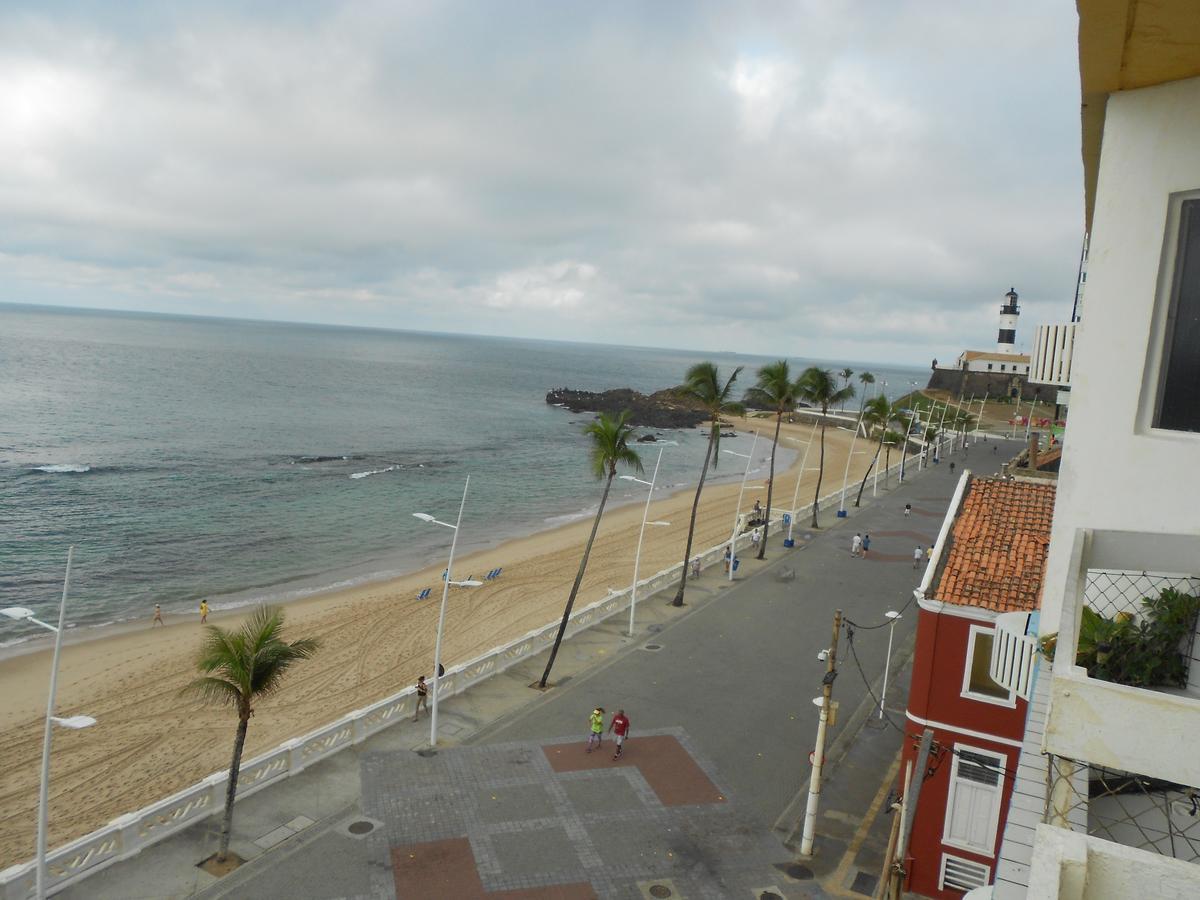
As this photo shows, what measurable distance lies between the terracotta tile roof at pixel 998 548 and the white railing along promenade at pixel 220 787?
41.4 feet

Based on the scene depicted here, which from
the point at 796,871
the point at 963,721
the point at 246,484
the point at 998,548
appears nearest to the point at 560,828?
the point at 796,871

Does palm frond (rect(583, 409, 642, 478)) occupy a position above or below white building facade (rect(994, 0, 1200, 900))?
below

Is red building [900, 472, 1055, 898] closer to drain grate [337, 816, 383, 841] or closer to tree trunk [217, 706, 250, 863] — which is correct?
drain grate [337, 816, 383, 841]

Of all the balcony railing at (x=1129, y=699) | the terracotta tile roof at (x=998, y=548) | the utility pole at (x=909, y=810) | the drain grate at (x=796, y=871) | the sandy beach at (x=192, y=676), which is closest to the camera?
the balcony railing at (x=1129, y=699)

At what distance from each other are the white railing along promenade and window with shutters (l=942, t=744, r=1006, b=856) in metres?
12.1

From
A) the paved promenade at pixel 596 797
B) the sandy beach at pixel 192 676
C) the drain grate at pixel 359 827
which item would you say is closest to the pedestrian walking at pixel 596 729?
the paved promenade at pixel 596 797

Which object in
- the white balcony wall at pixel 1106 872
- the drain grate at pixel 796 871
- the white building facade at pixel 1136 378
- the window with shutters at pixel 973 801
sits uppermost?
the white building facade at pixel 1136 378

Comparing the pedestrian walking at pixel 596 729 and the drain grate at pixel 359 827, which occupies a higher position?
the pedestrian walking at pixel 596 729

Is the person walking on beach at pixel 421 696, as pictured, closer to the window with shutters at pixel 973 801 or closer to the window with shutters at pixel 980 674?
the window with shutters at pixel 973 801

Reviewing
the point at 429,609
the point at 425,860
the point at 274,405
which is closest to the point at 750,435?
the point at 274,405

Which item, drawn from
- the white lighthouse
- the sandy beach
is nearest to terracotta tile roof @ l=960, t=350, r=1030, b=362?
the white lighthouse

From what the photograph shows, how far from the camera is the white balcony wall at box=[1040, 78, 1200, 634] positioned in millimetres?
4789

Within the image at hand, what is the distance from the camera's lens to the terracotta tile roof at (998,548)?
14008mm

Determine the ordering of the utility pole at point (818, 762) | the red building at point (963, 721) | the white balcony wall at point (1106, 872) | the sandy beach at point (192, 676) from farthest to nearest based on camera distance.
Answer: the sandy beach at point (192, 676) < the utility pole at point (818, 762) < the red building at point (963, 721) < the white balcony wall at point (1106, 872)
